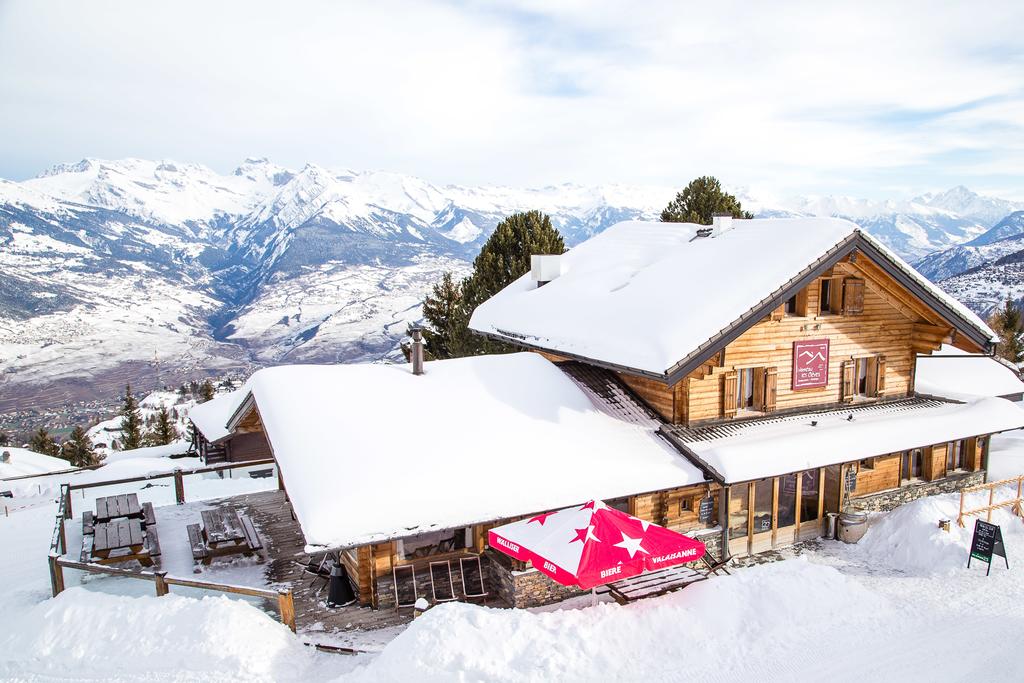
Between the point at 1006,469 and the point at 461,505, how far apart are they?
61.8ft

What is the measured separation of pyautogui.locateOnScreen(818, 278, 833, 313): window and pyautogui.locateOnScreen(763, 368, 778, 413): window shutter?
2480mm

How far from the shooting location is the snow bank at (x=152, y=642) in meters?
10.6

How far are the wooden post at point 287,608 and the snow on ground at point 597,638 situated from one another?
360mm

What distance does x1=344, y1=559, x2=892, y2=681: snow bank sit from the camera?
10.3m

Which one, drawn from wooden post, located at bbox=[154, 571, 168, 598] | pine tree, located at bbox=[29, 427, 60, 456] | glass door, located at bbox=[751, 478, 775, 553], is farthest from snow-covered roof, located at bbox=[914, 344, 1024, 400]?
pine tree, located at bbox=[29, 427, 60, 456]

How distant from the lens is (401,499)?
505 inches

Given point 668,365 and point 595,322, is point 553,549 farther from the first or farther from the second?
point 595,322

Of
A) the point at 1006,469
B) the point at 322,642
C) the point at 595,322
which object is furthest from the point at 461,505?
the point at 1006,469

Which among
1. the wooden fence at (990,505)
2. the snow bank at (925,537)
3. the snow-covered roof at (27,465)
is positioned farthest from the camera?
the snow-covered roof at (27,465)

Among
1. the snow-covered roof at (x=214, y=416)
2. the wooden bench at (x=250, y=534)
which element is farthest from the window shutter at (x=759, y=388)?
the snow-covered roof at (x=214, y=416)

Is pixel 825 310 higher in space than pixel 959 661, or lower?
higher

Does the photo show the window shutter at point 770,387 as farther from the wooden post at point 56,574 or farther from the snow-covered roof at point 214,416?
the snow-covered roof at point 214,416

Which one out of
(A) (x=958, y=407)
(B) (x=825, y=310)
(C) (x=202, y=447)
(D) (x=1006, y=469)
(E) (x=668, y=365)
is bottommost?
(C) (x=202, y=447)

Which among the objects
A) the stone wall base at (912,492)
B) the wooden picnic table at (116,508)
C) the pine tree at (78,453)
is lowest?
the pine tree at (78,453)
